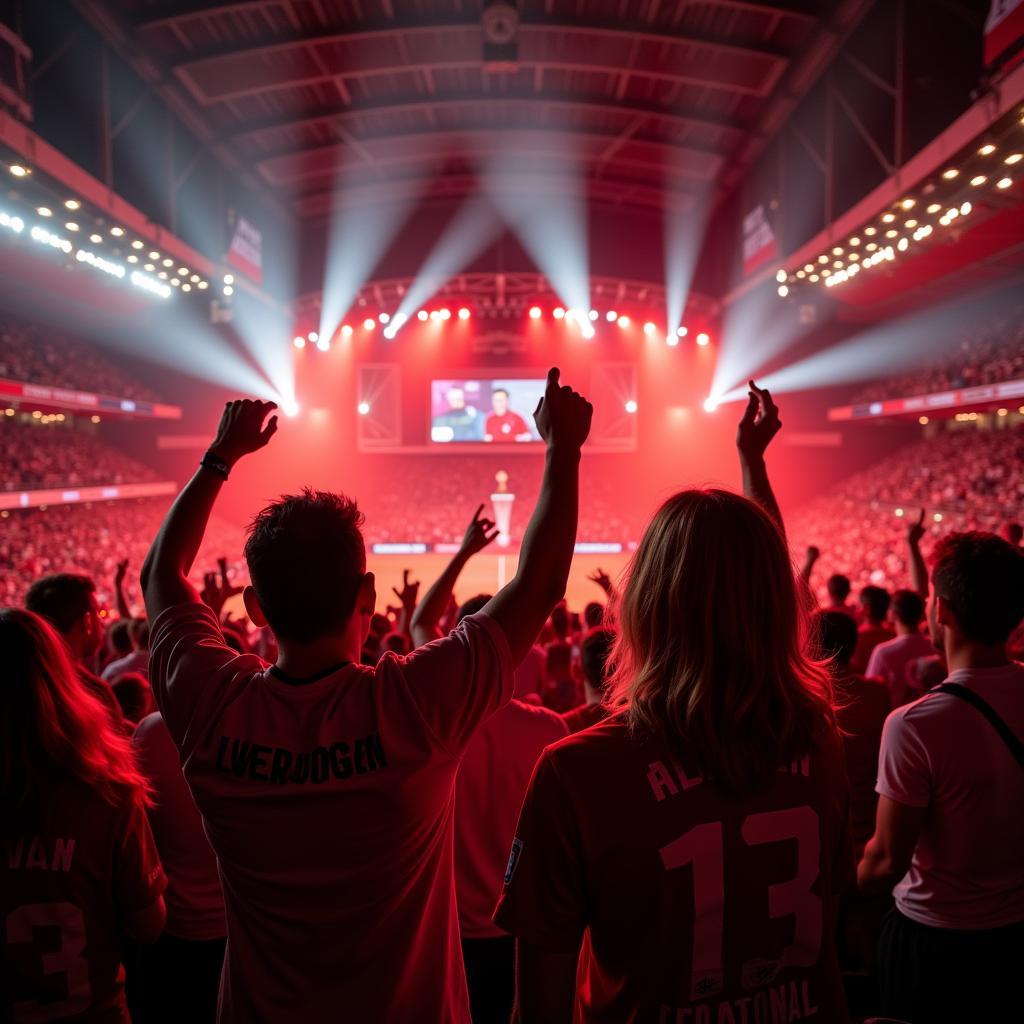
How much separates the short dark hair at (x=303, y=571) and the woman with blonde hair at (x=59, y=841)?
0.74 meters

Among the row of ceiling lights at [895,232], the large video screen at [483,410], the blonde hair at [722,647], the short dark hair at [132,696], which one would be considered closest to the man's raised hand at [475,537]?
the blonde hair at [722,647]

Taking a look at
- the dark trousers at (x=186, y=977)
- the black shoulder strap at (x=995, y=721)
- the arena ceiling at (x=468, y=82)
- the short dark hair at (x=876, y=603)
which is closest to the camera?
the black shoulder strap at (x=995, y=721)

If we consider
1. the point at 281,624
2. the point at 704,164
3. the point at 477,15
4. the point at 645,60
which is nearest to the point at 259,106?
the point at 477,15

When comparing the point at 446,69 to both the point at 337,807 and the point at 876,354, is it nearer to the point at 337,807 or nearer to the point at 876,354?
the point at 876,354

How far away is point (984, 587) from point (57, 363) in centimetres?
2613

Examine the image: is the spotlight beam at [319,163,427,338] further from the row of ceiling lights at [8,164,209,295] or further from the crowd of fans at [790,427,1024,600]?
the crowd of fans at [790,427,1024,600]

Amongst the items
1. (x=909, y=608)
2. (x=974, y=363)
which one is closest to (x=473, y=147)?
(x=974, y=363)

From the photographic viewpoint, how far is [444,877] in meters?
1.71

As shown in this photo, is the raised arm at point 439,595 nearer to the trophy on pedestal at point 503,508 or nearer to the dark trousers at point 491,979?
the dark trousers at point 491,979

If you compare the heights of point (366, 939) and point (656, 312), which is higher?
point (656, 312)

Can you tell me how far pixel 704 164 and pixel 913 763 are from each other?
21429 mm

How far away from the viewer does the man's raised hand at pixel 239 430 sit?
6.58ft

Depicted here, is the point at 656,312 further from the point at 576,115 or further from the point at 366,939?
the point at 366,939

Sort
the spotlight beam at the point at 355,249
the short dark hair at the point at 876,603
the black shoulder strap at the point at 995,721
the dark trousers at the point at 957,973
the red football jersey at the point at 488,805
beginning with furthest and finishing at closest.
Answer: the spotlight beam at the point at 355,249
the short dark hair at the point at 876,603
the red football jersey at the point at 488,805
the dark trousers at the point at 957,973
the black shoulder strap at the point at 995,721
